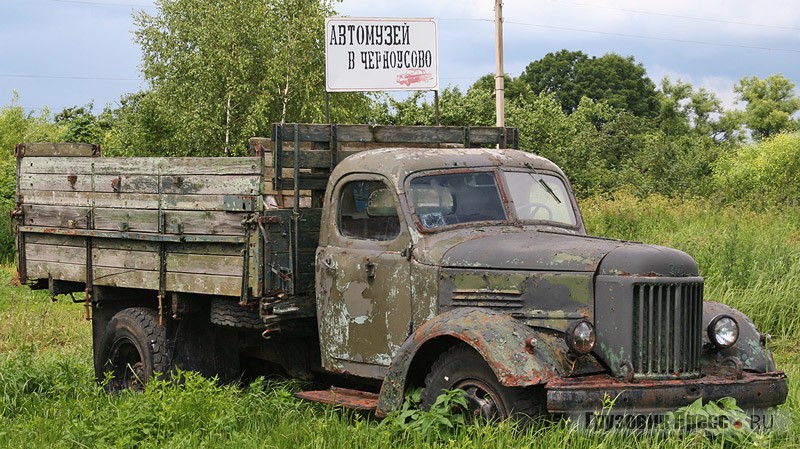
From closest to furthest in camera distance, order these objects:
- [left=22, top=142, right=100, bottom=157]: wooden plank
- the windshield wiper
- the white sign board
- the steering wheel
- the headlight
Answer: the headlight, the steering wheel, the windshield wiper, [left=22, top=142, right=100, bottom=157]: wooden plank, the white sign board

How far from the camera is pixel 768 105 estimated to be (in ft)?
196

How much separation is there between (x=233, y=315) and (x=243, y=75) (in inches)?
1079

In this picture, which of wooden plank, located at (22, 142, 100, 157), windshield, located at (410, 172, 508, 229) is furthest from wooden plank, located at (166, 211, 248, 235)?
wooden plank, located at (22, 142, 100, 157)

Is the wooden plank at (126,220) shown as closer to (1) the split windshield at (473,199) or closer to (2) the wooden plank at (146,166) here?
(2) the wooden plank at (146,166)

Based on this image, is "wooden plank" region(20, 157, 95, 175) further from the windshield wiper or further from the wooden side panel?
the windshield wiper

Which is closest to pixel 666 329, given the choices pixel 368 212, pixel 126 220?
pixel 368 212

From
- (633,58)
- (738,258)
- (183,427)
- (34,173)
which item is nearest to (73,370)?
(34,173)

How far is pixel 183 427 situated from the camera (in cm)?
673

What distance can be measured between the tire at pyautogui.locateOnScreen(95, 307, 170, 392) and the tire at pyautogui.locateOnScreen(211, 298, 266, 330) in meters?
0.72

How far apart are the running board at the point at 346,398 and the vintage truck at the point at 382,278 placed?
2cm

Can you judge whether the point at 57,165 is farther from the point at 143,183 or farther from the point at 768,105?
the point at 768,105

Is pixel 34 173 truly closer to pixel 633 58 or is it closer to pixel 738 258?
pixel 738 258

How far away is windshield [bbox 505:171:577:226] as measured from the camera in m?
7.29

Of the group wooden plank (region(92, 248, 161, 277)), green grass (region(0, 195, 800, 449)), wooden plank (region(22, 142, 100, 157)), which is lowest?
green grass (region(0, 195, 800, 449))
